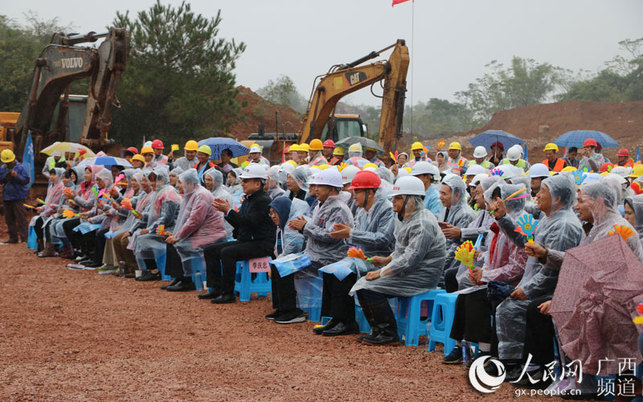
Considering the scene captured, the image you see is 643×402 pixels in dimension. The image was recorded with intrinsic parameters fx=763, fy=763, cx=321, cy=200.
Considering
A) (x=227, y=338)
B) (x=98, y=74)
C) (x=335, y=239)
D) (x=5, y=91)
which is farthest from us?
(x=5, y=91)

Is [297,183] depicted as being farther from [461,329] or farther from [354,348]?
[461,329]

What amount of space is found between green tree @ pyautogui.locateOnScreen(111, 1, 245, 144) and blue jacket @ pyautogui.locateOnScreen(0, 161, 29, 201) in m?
10.6

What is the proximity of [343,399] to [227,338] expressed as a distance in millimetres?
2282

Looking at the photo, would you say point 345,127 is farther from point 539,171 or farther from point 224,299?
point 539,171

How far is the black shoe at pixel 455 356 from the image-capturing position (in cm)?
623

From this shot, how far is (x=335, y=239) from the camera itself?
7.95 m

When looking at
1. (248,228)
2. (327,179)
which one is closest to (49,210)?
(248,228)

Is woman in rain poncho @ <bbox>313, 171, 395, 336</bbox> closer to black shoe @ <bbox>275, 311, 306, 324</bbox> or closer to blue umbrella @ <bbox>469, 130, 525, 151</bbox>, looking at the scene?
black shoe @ <bbox>275, 311, 306, 324</bbox>

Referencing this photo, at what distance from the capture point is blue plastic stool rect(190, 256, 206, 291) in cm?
1016

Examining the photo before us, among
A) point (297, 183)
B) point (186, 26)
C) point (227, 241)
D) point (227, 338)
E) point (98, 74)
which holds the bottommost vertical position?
point (227, 338)

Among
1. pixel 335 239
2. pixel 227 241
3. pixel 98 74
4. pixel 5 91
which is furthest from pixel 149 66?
pixel 335 239

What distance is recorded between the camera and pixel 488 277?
5977mm

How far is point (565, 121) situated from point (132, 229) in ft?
113

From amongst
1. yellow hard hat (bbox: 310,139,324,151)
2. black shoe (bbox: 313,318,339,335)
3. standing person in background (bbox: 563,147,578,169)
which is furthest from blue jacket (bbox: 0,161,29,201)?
standing person in background (bbox: 563,147,578,169)
